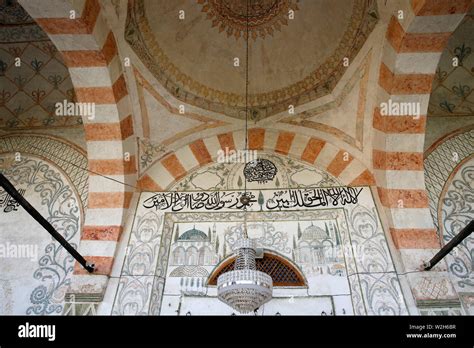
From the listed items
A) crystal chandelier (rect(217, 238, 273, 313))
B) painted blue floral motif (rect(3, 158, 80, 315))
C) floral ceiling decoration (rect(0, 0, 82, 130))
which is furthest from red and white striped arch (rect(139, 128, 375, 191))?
crystal chandelier (rect(217, 238, 273, 313))

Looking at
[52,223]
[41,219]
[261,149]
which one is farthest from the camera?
[261,149]

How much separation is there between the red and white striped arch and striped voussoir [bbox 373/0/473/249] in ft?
1.01

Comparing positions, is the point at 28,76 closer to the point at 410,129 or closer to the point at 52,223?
the point at 52,223

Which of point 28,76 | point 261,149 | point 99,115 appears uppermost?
point 28,76

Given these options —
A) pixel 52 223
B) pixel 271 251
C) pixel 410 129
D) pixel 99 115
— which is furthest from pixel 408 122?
pixel 52 223

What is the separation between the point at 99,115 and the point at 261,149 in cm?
177

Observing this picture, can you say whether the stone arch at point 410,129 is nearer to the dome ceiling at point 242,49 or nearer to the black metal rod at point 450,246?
the black metal rod at point 450,246

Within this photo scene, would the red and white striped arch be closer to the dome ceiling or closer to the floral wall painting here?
the floral wall painting

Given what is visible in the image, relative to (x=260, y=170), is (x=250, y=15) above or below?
above

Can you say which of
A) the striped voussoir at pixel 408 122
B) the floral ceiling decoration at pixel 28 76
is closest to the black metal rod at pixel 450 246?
the striped voussoir at pixel 408 122

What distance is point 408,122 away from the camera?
3.84m
